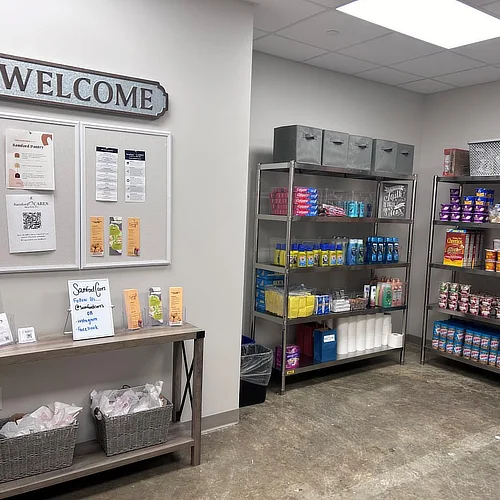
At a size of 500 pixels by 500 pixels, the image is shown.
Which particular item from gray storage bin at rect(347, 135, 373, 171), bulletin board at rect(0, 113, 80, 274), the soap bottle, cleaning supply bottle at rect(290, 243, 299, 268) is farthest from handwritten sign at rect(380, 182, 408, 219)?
bulletin board at rect(0, 113, 80, 274)

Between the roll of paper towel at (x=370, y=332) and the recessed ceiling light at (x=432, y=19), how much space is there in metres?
2.42

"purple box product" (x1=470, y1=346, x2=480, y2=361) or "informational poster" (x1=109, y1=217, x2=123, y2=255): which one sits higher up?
"informational poster" (x1=109, y1=217, x2=123, y2=255)

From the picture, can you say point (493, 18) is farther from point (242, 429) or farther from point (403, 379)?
point (242, 429)

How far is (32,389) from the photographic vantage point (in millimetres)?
2584

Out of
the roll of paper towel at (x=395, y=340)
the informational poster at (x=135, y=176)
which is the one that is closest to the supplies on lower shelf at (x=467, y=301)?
the roll of paper towel at (x=395, y=340)

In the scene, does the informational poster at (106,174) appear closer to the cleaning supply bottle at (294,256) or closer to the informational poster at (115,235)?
the informational poster at (115,235)

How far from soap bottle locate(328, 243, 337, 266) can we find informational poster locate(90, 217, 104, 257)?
209 cm

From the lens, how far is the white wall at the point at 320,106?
4223 mm

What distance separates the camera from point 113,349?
2.47 m

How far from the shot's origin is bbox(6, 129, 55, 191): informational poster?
7.91 ft

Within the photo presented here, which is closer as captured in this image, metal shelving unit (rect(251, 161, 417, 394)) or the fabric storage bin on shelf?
metal shelving unit (rect(251, 161, 417, 394))

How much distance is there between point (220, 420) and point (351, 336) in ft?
5.47

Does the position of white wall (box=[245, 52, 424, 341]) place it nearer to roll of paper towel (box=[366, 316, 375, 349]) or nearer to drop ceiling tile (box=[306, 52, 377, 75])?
drop ceiling tile (box=[306, 52, 377, 75])

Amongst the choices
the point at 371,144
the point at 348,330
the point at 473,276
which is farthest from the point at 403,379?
the point at 371,144
